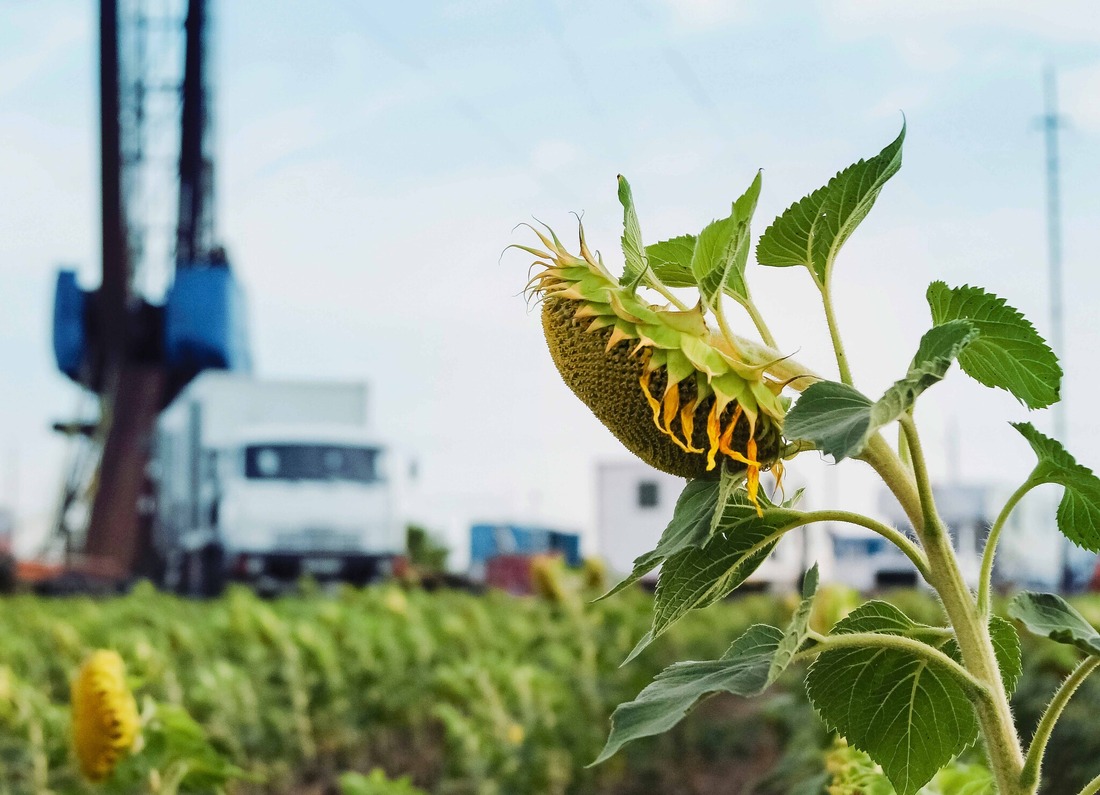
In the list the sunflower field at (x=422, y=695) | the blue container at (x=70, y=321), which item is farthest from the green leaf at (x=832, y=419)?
the blue container at (x=70, y=321)

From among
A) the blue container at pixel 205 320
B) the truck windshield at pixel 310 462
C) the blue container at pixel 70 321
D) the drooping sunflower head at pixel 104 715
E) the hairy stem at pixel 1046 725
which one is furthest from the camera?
the blue container at pixel 70 321

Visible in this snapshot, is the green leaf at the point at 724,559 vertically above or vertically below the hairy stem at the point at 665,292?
below

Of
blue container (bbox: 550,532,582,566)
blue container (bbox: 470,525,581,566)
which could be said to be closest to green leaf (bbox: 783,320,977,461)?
blue container (bbox: 470,525,581,566)

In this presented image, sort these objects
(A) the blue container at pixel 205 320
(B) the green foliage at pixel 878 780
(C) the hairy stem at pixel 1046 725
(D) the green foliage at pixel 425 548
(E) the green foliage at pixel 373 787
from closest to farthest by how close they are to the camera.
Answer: (C) the hairy stem at pixel 1046 725, (B) the green foliage at pixel 878 780, (E) the green foliage at pixel 373 787, (A) the blue container at pixel 205 320, (D) the green foliage at pixel 425 548

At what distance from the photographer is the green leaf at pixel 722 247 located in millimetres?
580

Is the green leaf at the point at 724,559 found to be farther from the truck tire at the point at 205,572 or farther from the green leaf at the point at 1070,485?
the truck tire at the point at 205,572

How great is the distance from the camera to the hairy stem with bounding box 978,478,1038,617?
65 cm

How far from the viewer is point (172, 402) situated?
19.5 metres

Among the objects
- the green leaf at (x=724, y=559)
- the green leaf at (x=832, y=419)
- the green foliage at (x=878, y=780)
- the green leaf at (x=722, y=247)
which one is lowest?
the green foliage at (x=878, y=780)

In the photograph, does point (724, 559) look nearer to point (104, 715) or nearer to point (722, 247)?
point (722, 247)

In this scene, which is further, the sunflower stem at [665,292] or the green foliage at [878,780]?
the green foliage at [878,780]

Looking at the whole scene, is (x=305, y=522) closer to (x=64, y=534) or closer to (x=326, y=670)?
(x=64, y=534)

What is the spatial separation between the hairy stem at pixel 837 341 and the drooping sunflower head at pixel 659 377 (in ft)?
0.13

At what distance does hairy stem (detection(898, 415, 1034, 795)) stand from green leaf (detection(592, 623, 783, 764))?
0.09m
